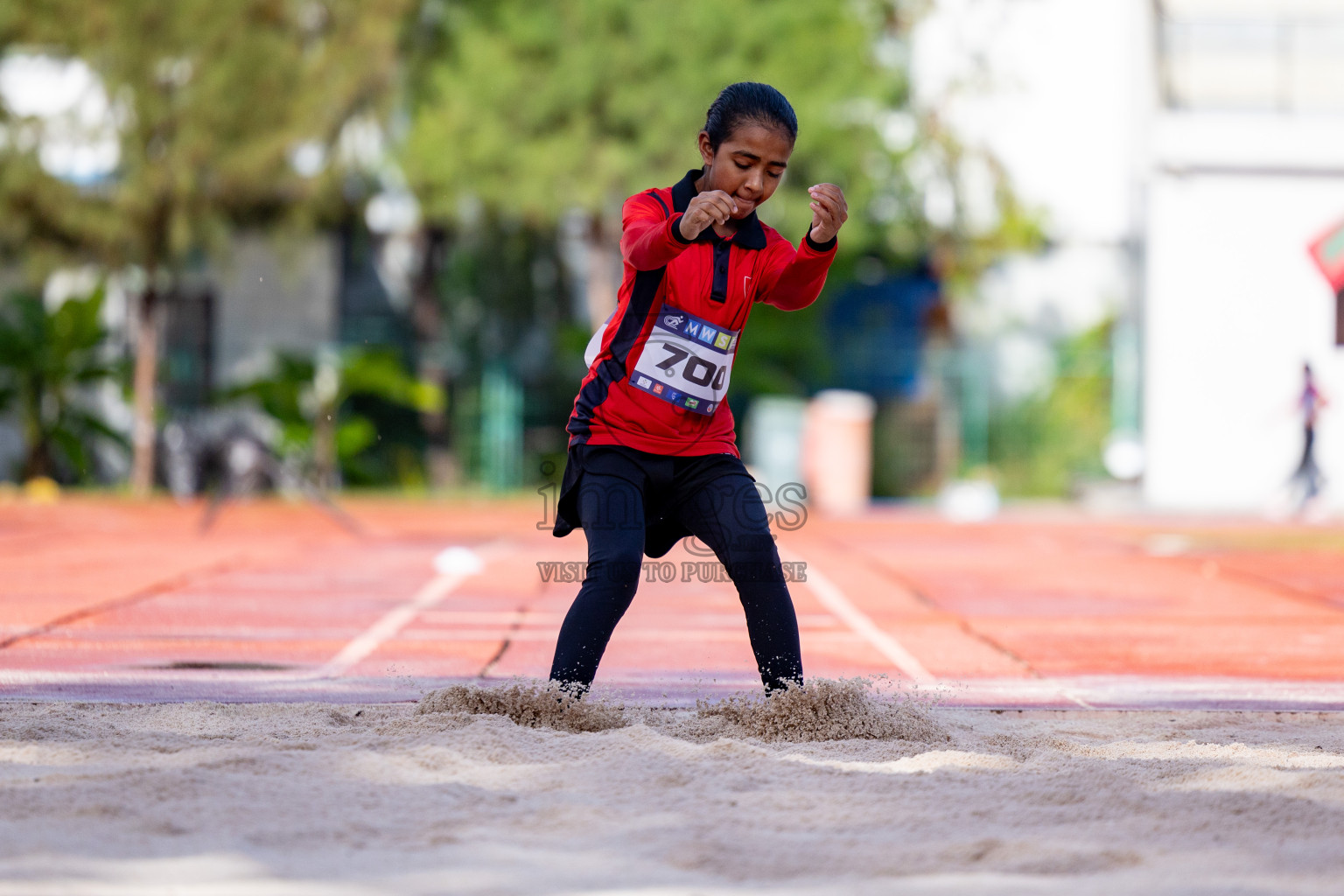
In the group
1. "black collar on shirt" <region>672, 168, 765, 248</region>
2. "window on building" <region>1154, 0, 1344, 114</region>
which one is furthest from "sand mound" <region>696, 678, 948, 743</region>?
"window on building" <region>1154, 0, 1344, 114</region>

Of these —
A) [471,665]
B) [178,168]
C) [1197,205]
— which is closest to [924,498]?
[1197,205]

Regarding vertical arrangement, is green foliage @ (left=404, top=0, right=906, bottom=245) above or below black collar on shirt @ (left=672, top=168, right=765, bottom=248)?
above

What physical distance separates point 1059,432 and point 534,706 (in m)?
17.3

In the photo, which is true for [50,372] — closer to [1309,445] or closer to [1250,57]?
[1309,445]

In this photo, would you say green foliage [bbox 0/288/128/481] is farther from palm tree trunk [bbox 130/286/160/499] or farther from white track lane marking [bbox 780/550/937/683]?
white track lane marking [bbox 780/550/937/683]

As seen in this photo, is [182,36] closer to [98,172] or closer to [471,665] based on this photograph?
[98,172]

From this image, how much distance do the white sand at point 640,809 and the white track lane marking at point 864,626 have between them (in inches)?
61.4

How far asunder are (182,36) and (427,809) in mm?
15640

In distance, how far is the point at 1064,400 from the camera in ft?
66.5

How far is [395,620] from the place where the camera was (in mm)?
6945

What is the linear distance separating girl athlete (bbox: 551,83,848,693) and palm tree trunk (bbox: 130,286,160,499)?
1476cm

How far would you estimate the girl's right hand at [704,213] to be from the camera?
11.8 ft

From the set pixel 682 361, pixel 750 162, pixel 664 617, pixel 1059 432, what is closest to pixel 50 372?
pixel 1059 432

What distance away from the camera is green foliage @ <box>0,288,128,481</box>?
690 inches
